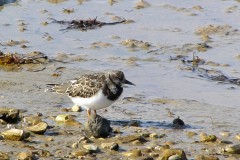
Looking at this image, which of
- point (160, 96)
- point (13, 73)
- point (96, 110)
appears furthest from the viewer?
point (13, 73)

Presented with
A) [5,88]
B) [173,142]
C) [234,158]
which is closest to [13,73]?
[5,88]

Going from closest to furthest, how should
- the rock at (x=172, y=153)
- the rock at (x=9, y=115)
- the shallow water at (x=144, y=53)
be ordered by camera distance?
the rock at (x=172, y=153)
the rock at (x=9, y=115)
the shallow water at (x=144, y=53)

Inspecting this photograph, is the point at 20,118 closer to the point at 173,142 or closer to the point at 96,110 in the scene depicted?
the point at 96,110

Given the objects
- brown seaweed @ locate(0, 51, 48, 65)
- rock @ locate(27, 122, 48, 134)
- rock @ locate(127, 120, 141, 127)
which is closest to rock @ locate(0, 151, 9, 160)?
rock @ locate(27, 122, 48, 134)

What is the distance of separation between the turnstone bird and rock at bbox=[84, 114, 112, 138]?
1.35 feet

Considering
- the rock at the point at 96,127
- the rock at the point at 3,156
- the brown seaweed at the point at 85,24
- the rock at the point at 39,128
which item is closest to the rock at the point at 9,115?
the rock at the point at 39,128

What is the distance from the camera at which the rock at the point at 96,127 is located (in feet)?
25.3

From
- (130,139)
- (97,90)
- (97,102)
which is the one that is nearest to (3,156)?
(130,139)

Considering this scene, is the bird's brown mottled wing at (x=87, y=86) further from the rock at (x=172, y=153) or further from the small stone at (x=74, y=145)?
the rock at (x=172, y=153)

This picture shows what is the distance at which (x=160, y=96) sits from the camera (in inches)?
374

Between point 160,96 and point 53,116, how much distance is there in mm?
1624

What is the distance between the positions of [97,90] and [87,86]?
0.46 feet

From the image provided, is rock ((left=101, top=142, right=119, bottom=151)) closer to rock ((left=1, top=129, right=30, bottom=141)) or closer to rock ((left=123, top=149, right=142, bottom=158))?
rock ((left=123, top=149, right=142, bottom=158))

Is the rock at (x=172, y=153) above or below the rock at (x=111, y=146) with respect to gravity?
above
